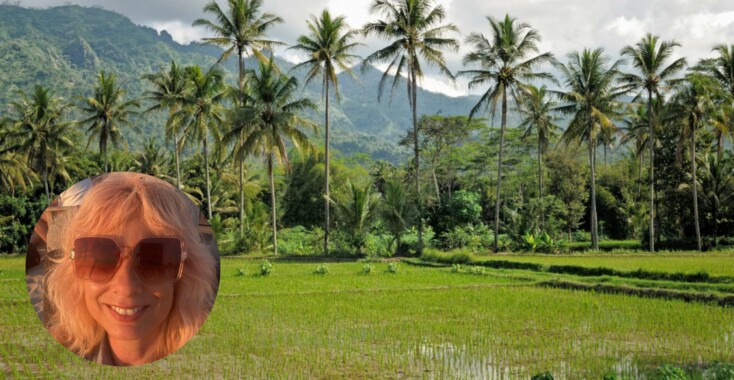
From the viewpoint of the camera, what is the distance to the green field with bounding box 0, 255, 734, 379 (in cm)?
714

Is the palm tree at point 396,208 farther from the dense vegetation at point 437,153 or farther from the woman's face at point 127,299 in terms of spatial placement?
the woman's face at point 127,299

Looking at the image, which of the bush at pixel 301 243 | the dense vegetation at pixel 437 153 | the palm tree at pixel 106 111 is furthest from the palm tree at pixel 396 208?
the palm tree at pixel 106 111

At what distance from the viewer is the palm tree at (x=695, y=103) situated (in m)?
24.9

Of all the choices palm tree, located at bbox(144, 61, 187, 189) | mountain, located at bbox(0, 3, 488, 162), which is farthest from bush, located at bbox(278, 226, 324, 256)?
mountain, located at bbox(0, 3, 488, 162)

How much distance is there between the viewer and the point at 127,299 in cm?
162

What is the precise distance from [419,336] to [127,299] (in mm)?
7862

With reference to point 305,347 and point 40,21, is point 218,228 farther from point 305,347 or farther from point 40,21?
point 40,21

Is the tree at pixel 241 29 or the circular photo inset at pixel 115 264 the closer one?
the circular photo inset at pixel 115 264

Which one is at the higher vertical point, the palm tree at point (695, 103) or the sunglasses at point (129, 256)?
the palm tree at point (695, 103)

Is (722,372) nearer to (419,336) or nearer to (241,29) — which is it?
(419,336)

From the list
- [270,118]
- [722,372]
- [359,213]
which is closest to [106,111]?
[270,118]

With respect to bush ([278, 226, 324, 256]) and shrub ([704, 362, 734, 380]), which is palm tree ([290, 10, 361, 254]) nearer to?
bush ([278, 226, 324, 256])

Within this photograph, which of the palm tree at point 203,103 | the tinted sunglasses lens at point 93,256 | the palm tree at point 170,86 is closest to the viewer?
the tinted sunglasses lens at point 93,256

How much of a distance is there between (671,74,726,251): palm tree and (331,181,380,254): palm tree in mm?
13868
